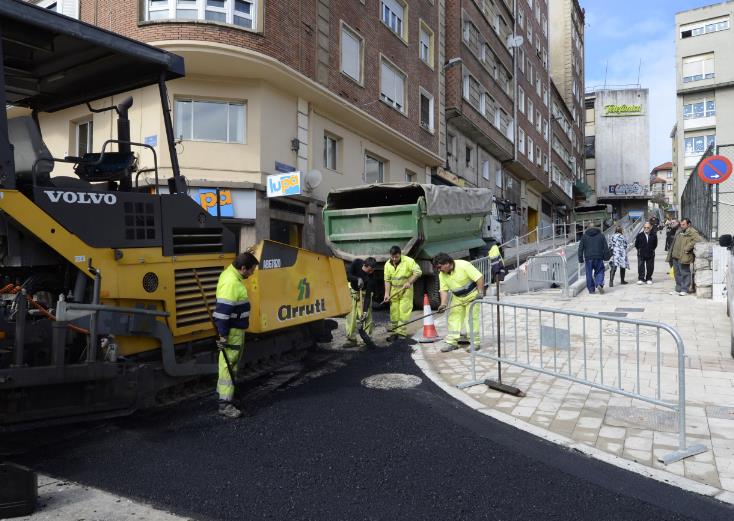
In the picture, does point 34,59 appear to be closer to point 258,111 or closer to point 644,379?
point 644,379

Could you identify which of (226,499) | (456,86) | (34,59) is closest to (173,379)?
(226,499)

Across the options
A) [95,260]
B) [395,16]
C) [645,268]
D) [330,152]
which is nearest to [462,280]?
[95,260]

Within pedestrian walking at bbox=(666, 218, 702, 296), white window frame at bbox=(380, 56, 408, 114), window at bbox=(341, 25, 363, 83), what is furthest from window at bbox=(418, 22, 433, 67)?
pedestrian walking at bbox=(666, 218, 702, 296)

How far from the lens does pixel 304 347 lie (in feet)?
21.8

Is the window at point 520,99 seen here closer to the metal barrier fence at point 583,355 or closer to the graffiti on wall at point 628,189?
the metal barrier fence at point 583,355

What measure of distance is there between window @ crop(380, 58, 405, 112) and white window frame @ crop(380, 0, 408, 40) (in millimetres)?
1411

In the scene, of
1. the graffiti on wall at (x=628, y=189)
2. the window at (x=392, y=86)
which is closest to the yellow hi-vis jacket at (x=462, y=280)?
the window at (x=392, y=86)

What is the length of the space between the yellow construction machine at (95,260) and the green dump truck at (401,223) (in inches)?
204

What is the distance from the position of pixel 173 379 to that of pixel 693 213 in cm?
1656

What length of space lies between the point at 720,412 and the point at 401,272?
4767mm

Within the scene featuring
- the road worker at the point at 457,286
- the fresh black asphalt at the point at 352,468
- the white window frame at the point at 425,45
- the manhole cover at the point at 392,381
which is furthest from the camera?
the white window frame at the point at 425,45

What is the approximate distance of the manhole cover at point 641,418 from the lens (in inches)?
171

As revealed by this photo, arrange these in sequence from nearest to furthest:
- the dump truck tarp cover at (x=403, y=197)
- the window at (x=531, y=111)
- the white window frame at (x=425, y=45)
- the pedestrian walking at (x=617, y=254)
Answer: the dump truck tarp cover at (x=403, y=197)
the pedestrian walking at (x=617, y=254)
the white window frame at (x=425, y=45)
the window at (x=531, y=111)

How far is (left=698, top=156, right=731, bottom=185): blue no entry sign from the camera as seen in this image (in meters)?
9.98
